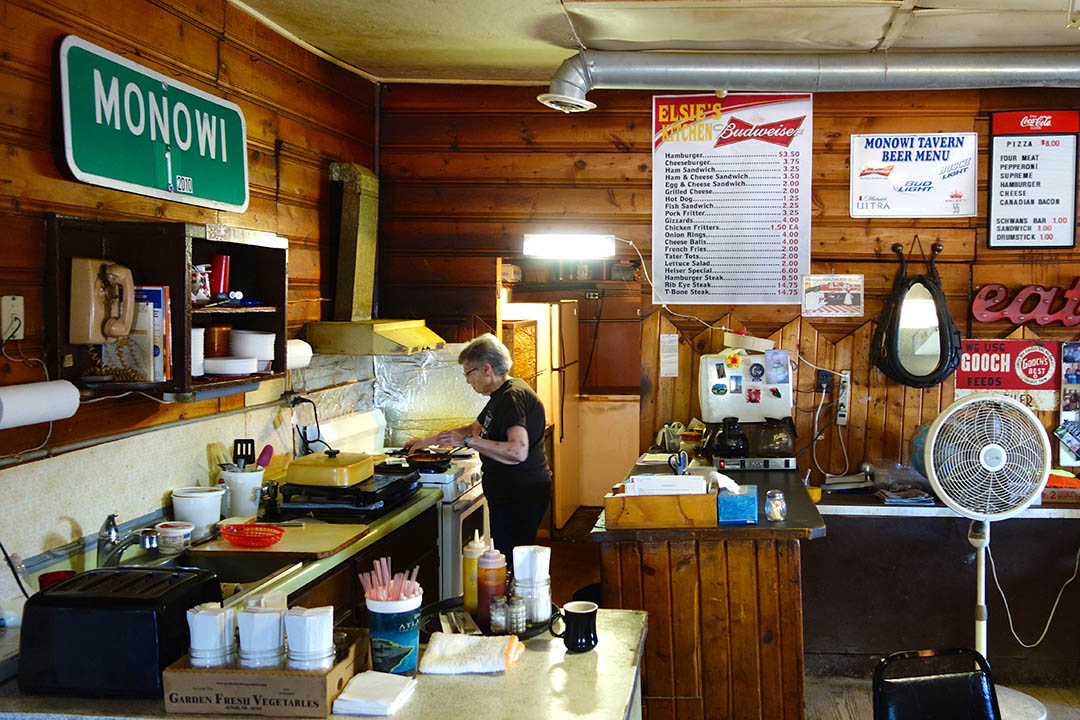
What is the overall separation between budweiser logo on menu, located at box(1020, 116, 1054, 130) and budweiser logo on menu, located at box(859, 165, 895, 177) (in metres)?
0.69

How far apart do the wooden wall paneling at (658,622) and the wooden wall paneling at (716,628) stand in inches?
5.2

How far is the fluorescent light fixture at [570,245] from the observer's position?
5438 millimetres

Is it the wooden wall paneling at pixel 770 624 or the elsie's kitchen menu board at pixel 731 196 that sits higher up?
the elsie's kitchen menu board at pixel 731 196

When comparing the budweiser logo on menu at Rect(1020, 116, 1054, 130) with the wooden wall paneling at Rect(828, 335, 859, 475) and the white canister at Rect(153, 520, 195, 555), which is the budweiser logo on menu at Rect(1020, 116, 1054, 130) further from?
the white canister at Rect(153, 520, 195, 555)

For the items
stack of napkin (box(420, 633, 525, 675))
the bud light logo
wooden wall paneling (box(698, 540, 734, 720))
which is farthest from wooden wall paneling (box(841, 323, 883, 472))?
stack of napkin (box(420, 633, 525, 675))

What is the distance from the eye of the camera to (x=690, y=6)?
397 cm

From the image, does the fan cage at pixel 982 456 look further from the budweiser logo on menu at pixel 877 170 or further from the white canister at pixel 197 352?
the white canister at pixel 197 352

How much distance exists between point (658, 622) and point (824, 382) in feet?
6.65

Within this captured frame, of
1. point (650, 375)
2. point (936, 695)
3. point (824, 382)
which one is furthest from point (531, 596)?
point (824, 382)

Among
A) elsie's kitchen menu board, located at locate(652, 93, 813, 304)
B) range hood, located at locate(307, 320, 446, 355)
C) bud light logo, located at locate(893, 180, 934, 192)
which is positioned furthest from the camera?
elsie's kitchen menu board, located at locate(652, 93, 813, 304)

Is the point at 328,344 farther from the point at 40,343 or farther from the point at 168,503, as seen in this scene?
the point at 40,343

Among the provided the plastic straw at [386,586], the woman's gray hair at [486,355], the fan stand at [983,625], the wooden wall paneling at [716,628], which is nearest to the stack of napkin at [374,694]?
the plastic straw at [386,586]

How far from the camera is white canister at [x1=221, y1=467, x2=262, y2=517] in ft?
13.0

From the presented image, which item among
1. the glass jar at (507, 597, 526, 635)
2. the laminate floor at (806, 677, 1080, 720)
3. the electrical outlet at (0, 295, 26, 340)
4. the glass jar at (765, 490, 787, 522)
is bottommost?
the laminate floor at (806, 677, 1080, 720)
